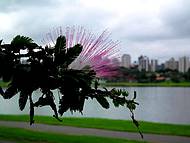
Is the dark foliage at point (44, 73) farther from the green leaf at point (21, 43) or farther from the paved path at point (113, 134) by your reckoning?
the paved path at point (113, 134)

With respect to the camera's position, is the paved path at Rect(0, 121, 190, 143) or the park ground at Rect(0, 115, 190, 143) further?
the paved path at Rect(0, 121, 190, 143)

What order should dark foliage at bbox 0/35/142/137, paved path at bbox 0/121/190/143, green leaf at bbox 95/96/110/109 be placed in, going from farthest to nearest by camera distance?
paved path at bbox 0/121/190/143 < green leaf at bbox 95/96/110/109 < dark foliage at bbox 0/35/142/137

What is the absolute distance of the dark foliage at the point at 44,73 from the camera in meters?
1.62

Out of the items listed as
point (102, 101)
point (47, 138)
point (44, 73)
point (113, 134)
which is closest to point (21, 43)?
point (44, 73)

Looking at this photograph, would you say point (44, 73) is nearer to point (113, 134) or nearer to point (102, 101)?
point (102, 101)

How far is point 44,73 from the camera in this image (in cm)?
162

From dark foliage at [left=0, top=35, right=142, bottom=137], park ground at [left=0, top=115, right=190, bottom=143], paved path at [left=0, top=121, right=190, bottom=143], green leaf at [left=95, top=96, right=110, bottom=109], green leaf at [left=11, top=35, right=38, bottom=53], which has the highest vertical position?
green leaf at [left=11, top=35, right=38, bottom=53]

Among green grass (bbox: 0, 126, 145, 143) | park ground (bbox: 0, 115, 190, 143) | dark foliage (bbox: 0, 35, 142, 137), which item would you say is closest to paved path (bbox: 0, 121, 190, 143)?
park ground (bbox: 0, 115, 190, 143)

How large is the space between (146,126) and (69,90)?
15328 mm

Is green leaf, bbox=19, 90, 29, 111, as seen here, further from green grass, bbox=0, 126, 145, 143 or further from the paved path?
the paved path

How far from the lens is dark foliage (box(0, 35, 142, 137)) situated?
162cm

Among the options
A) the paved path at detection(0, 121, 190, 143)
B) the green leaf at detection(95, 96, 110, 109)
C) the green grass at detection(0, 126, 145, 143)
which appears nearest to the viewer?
the green leaf at detection(95, 96, 110, 109)

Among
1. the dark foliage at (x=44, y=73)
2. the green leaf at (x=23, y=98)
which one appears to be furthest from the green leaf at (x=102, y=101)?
the green leaf at (x=23, y=98)

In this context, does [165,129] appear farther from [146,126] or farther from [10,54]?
[10,54]
